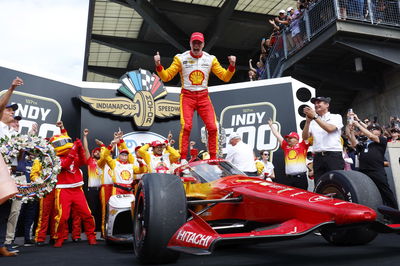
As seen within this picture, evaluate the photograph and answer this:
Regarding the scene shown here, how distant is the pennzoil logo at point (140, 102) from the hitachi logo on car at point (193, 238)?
5.87m

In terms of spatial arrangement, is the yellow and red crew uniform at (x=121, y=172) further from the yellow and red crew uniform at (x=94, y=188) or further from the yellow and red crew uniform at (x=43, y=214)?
the yellow and red crew uniform at (x=43, y=214)

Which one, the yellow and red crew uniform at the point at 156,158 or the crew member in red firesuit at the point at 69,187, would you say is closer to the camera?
the crew member in red firesuit at the point at 69,187

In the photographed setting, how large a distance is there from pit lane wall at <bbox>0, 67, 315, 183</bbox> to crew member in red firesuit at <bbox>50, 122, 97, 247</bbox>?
1808 mm

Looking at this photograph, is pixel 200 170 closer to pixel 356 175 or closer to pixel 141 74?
pixel 356 175

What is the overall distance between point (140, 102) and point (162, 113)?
56 centimetres

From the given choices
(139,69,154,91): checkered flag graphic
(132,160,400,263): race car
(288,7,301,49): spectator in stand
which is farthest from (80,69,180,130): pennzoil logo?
(288,7,301,49): spectator in stand

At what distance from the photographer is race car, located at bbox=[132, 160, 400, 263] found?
2.93 metres

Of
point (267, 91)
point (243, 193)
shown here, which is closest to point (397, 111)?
point (267, 91)

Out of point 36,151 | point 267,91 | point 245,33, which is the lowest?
point 36,151

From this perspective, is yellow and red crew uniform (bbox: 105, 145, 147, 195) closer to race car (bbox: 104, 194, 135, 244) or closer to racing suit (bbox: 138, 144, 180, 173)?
racing suit (bbox: 138, 144, 180, 173)

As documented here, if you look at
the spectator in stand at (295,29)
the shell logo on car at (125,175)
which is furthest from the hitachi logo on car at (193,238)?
the spectator in stand at (295,29)

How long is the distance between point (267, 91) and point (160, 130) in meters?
2.67

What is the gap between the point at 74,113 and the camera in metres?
8.43

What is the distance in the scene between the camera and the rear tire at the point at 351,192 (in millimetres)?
3543
